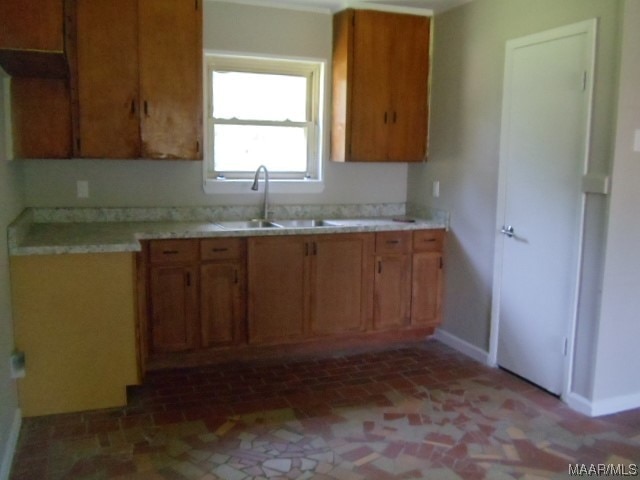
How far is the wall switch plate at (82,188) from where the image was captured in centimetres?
394

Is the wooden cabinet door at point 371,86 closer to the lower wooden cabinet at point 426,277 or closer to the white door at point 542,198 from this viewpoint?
the lower wooden cabinet at point 426,277

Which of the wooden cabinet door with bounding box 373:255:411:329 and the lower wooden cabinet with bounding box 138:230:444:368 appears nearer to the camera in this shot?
the lower wooden cabinet with bounding box 138:230:444:368

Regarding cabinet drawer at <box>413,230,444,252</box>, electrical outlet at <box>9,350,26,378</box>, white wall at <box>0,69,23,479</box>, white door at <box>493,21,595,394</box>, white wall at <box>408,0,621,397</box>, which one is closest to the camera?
white wall at <box>0,69,23,479</box>

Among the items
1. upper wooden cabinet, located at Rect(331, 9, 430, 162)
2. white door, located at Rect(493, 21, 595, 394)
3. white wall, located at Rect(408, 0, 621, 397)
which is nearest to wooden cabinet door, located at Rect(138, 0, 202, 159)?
upper wooden cabinet, located at Rect(331, 9, 430, 162)

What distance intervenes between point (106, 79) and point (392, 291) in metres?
2.38

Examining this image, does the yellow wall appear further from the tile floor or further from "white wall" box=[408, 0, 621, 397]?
"white wall" box=[408, 0, 621, 397]

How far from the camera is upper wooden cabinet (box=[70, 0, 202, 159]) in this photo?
11.7 ft

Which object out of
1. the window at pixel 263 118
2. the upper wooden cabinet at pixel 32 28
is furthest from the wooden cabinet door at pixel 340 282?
the upper wooden cabinet at pixel 32 28

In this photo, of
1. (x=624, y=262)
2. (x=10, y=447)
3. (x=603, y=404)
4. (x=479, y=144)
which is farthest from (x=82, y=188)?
(x=603, y=404)

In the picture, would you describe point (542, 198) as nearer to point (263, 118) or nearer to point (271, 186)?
point (271, 186)

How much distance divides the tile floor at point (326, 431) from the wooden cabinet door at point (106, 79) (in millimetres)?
1502

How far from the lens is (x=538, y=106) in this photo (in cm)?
354

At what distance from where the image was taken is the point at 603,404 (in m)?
3.29

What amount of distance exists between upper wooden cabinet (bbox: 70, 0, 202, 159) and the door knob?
203 centimetres
